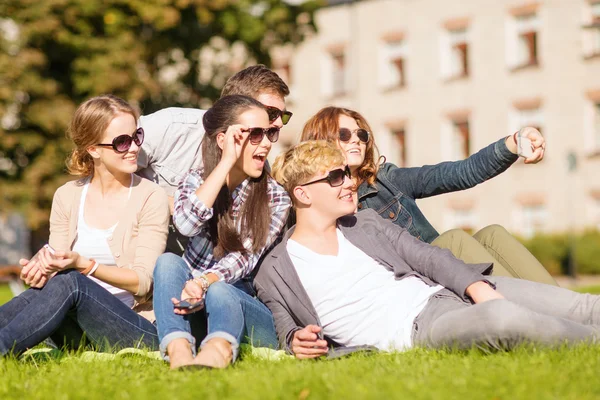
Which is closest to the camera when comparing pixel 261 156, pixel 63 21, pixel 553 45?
pixel 261 156

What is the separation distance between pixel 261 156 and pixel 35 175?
1810 cm

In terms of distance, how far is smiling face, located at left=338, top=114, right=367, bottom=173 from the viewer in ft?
19.8

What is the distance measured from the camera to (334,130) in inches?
239

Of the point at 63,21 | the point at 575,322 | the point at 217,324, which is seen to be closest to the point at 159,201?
the point at 217,324

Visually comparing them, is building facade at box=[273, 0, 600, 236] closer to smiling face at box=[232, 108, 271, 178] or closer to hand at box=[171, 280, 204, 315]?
smiling face at box=[232, 108, 271, 178]

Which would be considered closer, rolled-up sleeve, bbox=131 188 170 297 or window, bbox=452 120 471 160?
rolled-up sleeve, bbox=131 188 170 297

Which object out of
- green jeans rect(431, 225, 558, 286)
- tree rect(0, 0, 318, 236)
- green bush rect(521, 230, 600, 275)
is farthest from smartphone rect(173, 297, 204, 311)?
green bush rect(521, 230, 600, 275)

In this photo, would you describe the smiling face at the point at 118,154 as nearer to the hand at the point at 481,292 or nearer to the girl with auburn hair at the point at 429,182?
the girl with auburn hair at the point at 429,182

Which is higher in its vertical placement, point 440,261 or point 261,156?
point 261,156

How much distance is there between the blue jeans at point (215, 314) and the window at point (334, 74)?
2916 cm

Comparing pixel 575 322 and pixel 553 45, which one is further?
pixel 553 45

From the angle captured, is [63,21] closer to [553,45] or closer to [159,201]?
[553,45]

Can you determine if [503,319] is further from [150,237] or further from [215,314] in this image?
[150,237]

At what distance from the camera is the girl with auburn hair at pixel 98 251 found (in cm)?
502
